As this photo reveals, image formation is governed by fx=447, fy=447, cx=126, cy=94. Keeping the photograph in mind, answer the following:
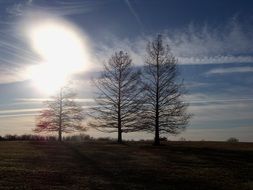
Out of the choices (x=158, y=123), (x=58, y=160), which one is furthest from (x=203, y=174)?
(x=158, y=123)

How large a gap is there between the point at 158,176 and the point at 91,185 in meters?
4.07

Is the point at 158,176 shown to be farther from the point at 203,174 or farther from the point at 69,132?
the point at 69,132

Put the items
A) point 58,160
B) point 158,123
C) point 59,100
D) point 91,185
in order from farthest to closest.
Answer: point 59,100
point 158,123
point 58,160
point 91,185

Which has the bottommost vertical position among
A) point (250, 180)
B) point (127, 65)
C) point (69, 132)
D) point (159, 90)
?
point (250, 180)

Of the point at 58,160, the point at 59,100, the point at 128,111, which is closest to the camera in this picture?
the point at 58,160

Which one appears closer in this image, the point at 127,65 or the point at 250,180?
the point at 250,180

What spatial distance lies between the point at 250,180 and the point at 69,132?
36.1 meters

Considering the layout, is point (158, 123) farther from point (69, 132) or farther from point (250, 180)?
point (250, 180)

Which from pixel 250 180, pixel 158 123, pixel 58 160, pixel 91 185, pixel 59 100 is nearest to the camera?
pixel 91 185

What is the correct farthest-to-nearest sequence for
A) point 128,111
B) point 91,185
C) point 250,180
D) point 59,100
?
point 59,100
point 128,111
point 250,180
point 91,185

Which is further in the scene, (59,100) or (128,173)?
(59,100)

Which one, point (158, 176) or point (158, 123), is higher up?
point (158, 123)

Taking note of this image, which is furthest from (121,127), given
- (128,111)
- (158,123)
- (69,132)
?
(69,132)

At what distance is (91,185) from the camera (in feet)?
58.6
